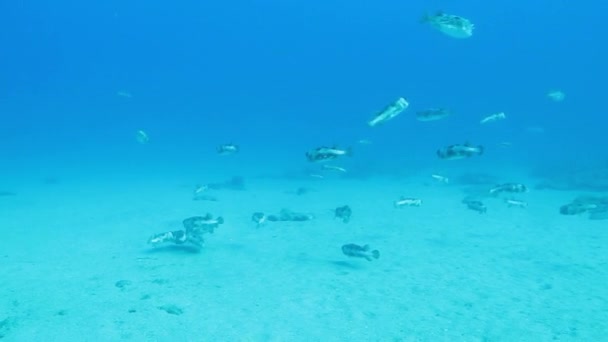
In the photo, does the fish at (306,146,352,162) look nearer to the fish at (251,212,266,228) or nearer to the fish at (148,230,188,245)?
the fish at (148,230,188,245)

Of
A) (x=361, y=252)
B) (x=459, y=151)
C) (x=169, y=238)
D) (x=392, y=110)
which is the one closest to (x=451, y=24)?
(x=392, y=110)

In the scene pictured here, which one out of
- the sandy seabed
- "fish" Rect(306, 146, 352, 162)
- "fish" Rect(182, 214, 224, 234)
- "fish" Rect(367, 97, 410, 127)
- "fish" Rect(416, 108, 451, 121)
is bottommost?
the sandy seabed

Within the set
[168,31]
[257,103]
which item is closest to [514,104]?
[257,103]

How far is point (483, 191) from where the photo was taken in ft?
69.6

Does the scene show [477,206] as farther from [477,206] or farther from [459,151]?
[459,151]

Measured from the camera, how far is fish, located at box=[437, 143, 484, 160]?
8.54 metres

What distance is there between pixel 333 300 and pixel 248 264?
275 centimetres

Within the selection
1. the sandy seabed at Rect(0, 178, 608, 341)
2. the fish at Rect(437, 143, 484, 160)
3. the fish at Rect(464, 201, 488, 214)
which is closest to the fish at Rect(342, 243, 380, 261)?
the sandy seabed at Rect(0, 178, 608, 341)

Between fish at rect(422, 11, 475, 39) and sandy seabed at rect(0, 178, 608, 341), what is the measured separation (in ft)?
15.1

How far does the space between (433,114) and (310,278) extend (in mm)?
4646

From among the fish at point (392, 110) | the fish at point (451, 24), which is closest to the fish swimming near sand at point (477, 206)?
the fish at point (451, 24)

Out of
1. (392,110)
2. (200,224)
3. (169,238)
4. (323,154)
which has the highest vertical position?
(392,110)

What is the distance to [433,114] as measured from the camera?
1027 cm

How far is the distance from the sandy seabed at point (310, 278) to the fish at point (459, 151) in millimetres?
2395
